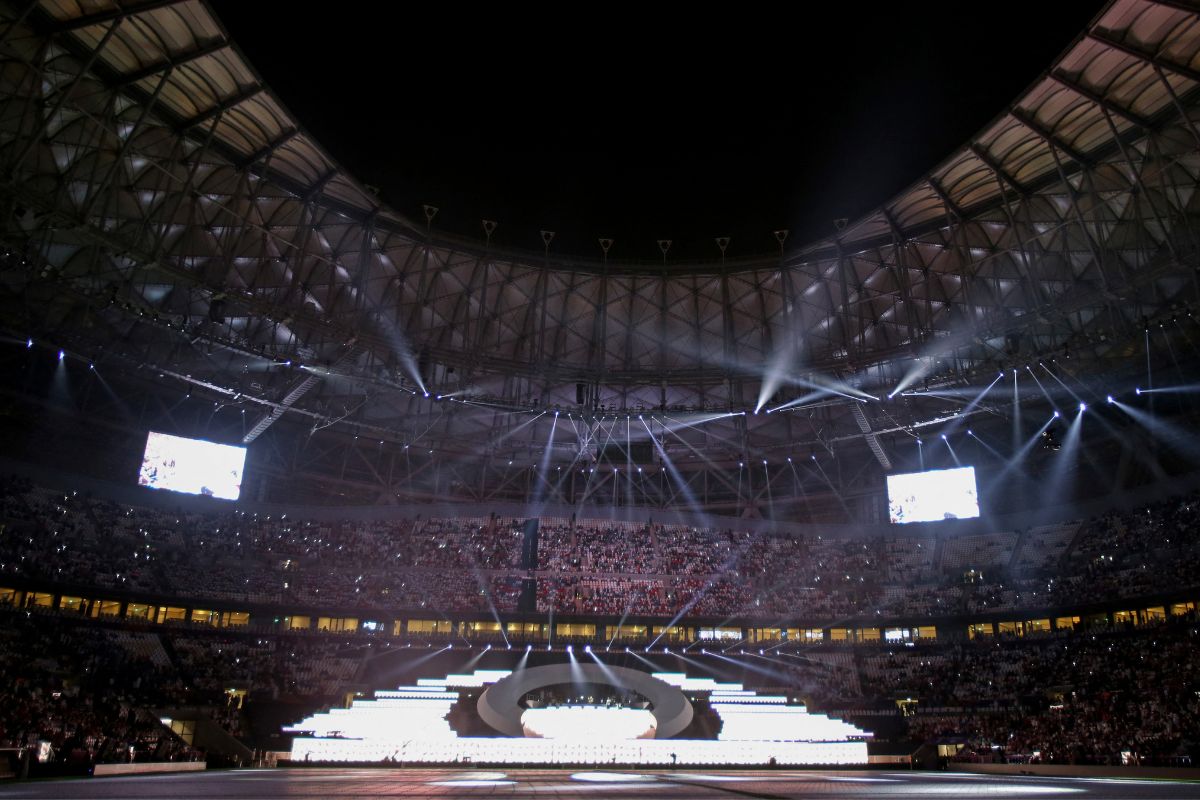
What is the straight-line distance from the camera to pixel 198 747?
31156 millimetres

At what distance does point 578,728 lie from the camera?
3222 centimetres

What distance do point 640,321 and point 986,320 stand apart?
50.6 ft

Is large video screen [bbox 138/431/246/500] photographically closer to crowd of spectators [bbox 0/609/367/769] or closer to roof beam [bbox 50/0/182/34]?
crowd of spectators [bbox 0/609/367/769]

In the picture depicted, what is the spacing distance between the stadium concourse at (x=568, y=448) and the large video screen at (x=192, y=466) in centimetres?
21

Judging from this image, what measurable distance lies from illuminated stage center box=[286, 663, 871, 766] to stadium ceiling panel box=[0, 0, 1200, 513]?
12.8m

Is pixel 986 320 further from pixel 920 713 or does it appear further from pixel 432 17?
pixel 432 17

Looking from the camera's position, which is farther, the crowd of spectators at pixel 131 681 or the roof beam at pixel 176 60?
the crowd of spectators at pixel 131 681

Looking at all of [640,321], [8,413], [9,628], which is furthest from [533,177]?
[8,413]

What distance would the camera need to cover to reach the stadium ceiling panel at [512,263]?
76.8 ft

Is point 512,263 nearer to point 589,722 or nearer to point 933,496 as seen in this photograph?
point 589,722

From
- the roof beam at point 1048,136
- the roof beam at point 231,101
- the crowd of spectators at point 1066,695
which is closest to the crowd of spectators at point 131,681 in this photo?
the roof beam at point 231,101

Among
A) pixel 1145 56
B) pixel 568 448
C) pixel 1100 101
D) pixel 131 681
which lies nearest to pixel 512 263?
pixel 568 448

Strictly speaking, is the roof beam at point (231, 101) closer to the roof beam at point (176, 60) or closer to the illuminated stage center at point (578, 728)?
the roof beam at point (176, 60)

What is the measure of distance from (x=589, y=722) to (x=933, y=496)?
25.3m
